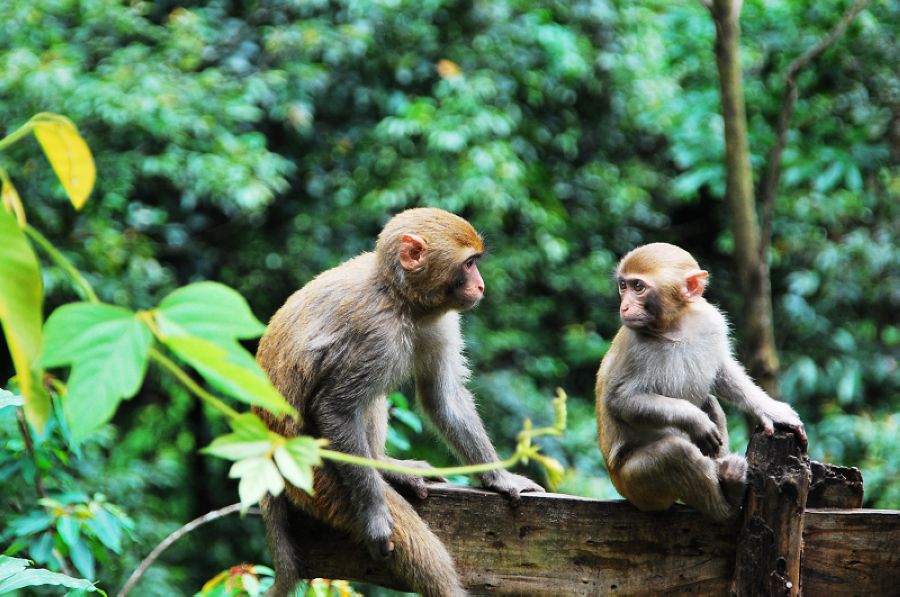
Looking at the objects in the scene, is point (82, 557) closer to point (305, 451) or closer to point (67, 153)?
point (67, 153)

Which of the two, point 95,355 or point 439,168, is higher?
point 95,355

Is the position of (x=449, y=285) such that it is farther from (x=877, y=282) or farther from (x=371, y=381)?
(x=877, y=282)

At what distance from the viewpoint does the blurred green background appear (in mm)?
7191

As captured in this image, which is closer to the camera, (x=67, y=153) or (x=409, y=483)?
(x=67, y=153)

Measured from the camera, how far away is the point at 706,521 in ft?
12.7

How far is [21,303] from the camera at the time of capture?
3.84 ft

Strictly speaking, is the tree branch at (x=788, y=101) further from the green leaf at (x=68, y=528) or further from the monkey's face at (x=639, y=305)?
the green leaf at (x=68, y=528)

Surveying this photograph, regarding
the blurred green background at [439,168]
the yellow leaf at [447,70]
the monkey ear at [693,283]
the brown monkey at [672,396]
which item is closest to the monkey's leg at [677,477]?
the brown monkey at [672,396]

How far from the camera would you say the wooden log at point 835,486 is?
390 centimetres

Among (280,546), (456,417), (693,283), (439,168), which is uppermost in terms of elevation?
(693,283)

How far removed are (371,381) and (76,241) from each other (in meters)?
4.22

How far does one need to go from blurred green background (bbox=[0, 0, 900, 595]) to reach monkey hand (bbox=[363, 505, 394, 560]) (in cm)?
330

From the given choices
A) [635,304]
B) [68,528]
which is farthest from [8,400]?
[635,304]

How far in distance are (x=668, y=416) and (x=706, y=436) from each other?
16cm
